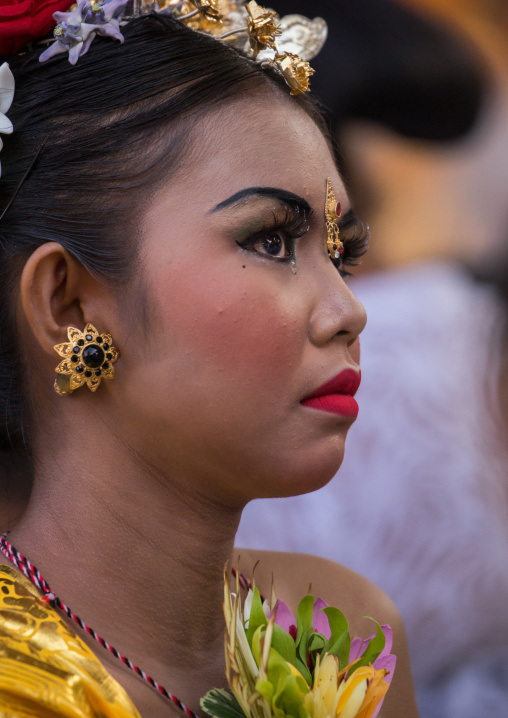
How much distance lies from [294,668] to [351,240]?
64 cm

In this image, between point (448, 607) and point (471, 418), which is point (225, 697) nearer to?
point (448, 607)

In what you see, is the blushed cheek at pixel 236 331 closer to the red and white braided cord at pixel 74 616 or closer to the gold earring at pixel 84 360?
the gold earring at pixel 84 360

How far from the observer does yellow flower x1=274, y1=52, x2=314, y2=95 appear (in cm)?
119

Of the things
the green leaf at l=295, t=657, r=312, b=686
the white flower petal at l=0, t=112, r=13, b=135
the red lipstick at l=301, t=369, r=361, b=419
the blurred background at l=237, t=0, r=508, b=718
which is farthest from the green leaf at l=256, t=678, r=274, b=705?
the blurred background at l=237, t=0, r=508, b=718

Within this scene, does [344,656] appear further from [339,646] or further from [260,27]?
[260,27]

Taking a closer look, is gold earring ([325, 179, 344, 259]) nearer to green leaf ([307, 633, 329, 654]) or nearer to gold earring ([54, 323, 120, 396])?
gold earring ([54, 323, 120, 396])

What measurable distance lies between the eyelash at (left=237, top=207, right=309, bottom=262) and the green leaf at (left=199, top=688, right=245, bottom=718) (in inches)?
22.2

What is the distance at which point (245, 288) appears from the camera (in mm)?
1050

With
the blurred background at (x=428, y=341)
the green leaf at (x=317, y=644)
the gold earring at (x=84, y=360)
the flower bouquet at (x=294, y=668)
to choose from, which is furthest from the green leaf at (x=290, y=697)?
the blurred background at (x=428, y=341)

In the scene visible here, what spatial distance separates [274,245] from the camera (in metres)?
1.10

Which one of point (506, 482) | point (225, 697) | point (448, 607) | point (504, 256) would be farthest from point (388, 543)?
point (225, 697)

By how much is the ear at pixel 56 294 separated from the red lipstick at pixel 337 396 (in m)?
0.30

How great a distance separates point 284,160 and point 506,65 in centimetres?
136

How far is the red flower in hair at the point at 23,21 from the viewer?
1198mm
